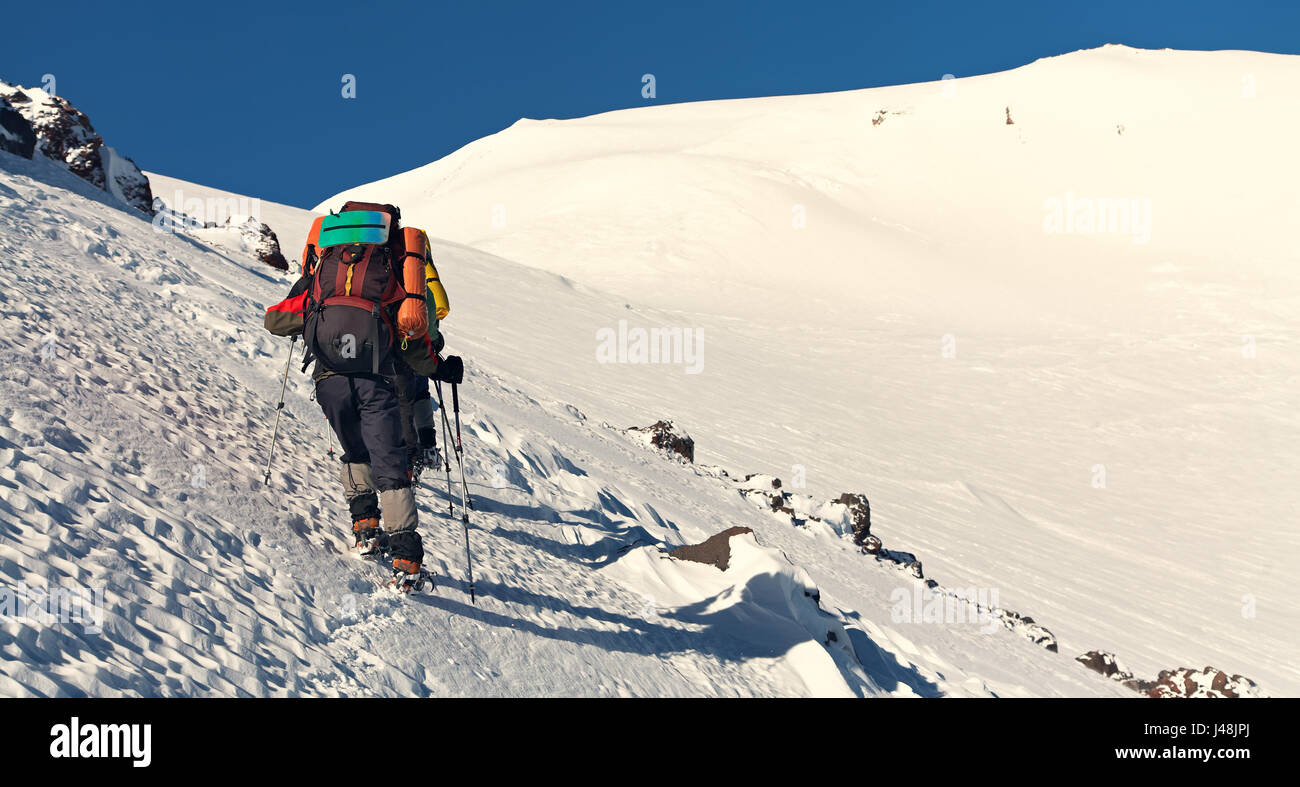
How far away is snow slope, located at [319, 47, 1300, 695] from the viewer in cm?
1831

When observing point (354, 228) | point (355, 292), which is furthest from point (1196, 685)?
point (354, 228)

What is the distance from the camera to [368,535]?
5.33m

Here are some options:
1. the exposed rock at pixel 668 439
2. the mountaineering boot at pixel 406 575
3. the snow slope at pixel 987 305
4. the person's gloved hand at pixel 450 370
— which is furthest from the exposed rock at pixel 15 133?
the mountaineering boot at pixel 406 575

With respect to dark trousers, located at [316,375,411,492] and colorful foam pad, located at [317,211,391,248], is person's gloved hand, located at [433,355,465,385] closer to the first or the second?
dark trousers, located at [316,375,411,492]

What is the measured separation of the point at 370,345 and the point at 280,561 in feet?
3.63

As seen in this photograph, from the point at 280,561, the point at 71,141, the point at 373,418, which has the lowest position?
Answer: the point at 280,561

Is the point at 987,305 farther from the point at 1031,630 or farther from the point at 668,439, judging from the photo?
the point at 1031,630

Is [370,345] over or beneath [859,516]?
over

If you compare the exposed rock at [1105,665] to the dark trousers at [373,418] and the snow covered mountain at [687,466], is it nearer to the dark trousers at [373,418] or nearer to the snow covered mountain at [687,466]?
the snow covered mountain at [687,466]

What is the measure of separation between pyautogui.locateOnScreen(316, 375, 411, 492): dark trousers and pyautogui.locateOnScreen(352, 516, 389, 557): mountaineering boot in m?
0.28

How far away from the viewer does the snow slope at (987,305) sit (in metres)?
18.3

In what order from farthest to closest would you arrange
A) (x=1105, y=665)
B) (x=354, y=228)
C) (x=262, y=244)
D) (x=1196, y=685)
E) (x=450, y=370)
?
(x=262, y=244) → (x=1105, y=665) → (x=1196, y=685) → (x=450, y=370) → (x=354, y=228)

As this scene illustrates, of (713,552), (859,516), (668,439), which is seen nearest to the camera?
(713,552)
